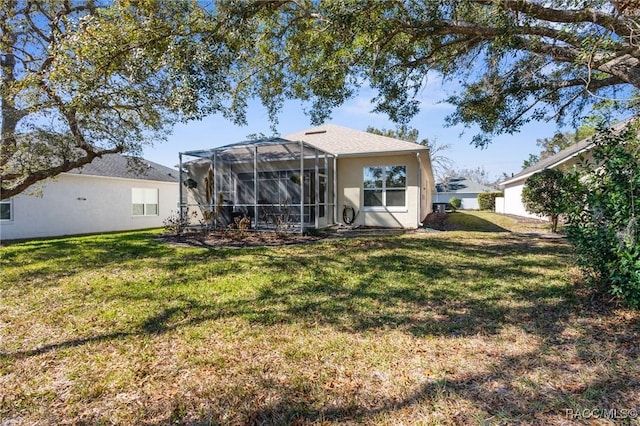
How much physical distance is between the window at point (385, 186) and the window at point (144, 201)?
13307mm

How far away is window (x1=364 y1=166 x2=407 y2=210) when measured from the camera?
12.9 m

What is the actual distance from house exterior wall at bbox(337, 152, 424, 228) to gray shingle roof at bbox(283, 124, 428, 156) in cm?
40

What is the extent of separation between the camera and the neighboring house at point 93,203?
1373 cm

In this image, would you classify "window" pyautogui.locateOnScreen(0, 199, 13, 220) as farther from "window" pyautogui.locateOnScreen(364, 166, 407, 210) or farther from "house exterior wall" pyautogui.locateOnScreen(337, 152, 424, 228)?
"window" pyautogui.locateOnScreen(364, 166, 407, 210)

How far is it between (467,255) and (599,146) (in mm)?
3978

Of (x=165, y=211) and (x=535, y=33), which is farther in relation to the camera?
(x=165, y=211)

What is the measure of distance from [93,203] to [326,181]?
11844 millimetres

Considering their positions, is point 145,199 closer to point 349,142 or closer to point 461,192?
point 349,142

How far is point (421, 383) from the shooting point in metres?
2.83

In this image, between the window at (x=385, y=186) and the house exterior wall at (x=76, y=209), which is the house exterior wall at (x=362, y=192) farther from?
the house exterior wall at (x=76, y=209)

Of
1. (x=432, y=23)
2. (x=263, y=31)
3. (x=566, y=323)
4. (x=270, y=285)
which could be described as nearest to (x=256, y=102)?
(x=263, y=31)

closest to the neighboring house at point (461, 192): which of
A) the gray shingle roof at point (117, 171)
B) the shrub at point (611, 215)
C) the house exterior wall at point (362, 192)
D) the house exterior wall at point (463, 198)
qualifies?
the house exterior wall at point (463, 198)

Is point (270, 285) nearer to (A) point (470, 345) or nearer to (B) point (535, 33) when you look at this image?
(A) point (470, 345)

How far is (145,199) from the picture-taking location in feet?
63.6
